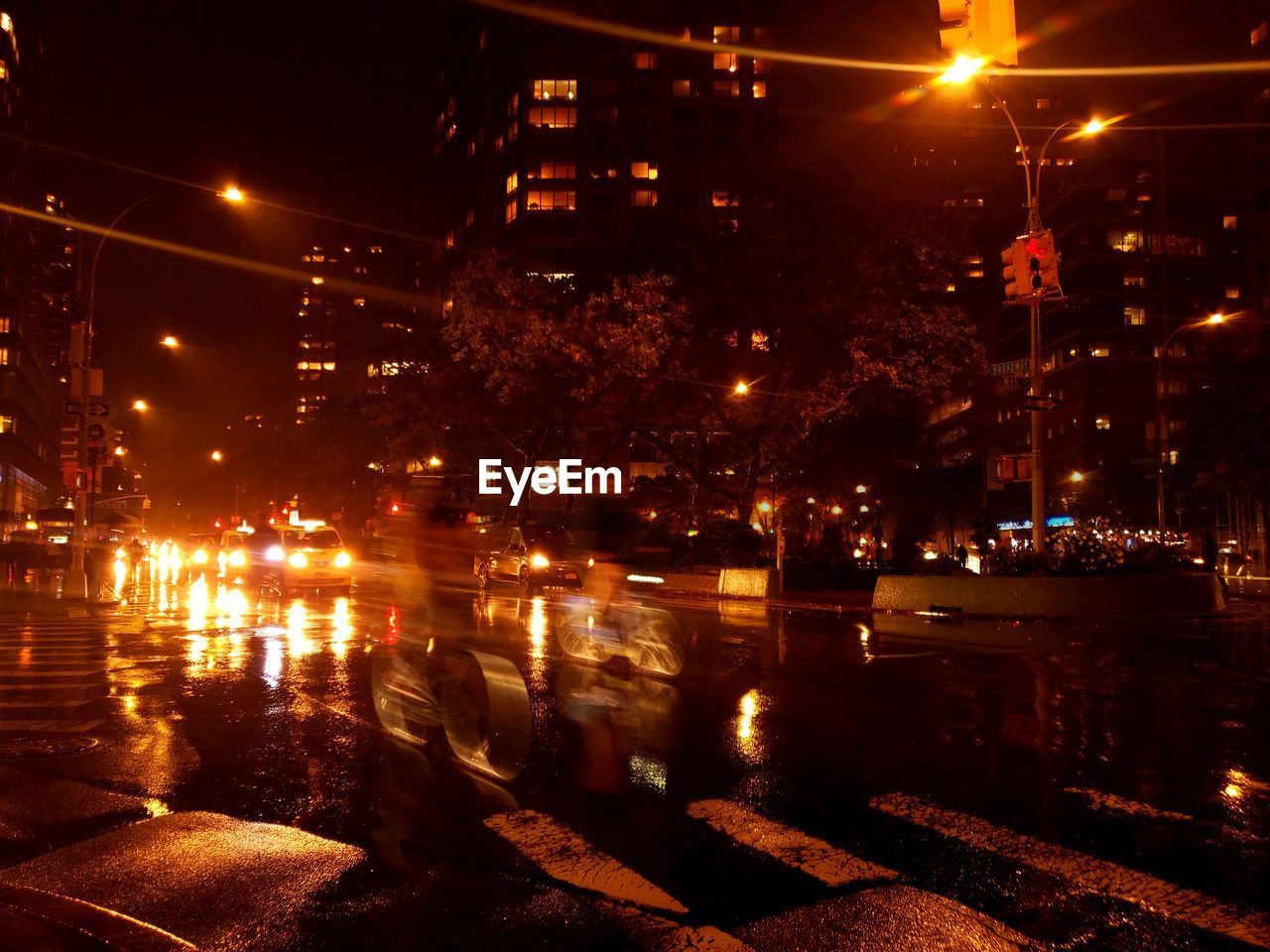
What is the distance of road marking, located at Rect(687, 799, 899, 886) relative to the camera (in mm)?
4996

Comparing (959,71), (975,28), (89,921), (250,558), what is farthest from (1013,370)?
(250,558)

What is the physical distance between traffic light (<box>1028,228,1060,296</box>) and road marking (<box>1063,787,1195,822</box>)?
15.1 metres

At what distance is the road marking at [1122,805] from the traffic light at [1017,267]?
15.0 metres

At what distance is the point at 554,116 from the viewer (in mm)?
88625

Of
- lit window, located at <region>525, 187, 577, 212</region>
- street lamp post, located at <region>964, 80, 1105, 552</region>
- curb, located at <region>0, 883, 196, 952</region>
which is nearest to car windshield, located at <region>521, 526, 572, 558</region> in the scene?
street lamp post, located at <region>964, 80, 1105, 552</region>

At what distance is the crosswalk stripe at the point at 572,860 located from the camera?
471 cm

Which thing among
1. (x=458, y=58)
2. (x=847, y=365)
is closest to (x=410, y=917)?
(x=847, y=365)

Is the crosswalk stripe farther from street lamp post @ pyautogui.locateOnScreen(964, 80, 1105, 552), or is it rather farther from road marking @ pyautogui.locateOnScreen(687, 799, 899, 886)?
street lamp post @ pyautogui.locateOnScreen(964, 80, 1105, 552)

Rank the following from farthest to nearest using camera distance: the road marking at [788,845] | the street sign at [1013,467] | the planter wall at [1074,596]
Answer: the planter wall at [1074,596] → the street sign at [1013,467] → the road marking at [788,845]

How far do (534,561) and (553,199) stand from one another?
66.7 metres

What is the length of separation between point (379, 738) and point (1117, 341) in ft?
288

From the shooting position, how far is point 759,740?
8195mm

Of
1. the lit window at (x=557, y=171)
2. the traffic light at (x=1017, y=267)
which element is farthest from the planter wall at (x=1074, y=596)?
the lit window at (x=557, y=171)

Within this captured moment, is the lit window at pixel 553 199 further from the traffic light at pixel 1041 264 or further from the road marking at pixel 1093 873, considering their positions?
the road marking at pixel 1093 873
